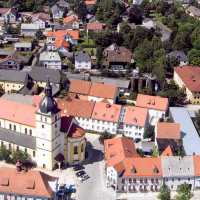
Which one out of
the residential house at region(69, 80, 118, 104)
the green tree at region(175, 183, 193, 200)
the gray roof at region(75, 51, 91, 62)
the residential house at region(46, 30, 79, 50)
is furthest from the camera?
the residential house at region(46, 30, 79, 50)

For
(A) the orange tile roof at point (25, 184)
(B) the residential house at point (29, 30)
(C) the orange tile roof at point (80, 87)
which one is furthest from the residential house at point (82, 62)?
(A) the orange tile roof at point (25, 184)

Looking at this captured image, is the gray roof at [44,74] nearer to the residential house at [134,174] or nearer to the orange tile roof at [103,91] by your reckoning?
the orange tile roof at [103,91]

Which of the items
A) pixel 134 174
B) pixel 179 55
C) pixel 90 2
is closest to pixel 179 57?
pixel 179 55

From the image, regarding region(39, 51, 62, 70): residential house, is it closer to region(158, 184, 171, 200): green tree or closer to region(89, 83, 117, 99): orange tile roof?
region(89, 83, 117, 99): orange tile roof

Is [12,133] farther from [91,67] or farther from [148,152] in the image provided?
[91,67]

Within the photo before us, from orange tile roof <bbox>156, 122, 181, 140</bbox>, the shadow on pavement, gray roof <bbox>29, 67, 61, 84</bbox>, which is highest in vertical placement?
gray roof <bbox>29, 67, 61, 84</bbox>

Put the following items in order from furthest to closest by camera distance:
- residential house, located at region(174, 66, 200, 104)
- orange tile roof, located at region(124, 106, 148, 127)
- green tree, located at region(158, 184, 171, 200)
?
residential house, located at region(174, 66, 200, 104)
orange tile roof, located at region(124, 106, 148, 127)
green tree, located at region(158, 184, 171, 200)

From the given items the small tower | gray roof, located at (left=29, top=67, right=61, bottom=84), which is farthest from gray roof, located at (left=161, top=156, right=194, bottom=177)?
gray roof, located at (left=29, top=67, right=61, bottom=84)

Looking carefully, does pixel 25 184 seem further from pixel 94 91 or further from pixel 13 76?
pixel 13 76
